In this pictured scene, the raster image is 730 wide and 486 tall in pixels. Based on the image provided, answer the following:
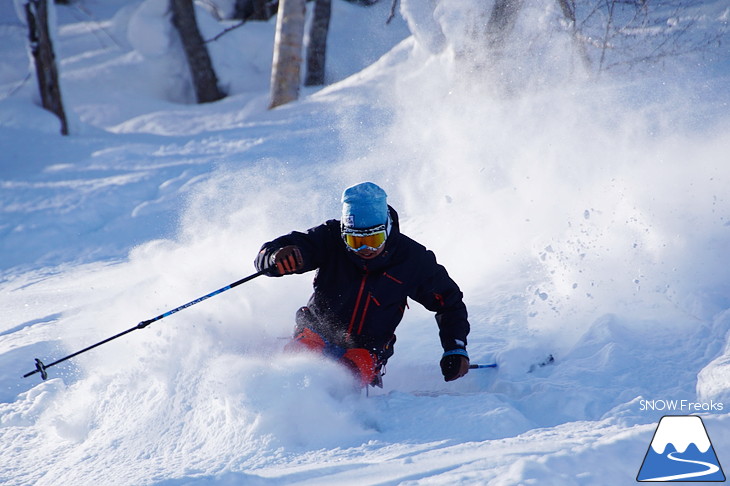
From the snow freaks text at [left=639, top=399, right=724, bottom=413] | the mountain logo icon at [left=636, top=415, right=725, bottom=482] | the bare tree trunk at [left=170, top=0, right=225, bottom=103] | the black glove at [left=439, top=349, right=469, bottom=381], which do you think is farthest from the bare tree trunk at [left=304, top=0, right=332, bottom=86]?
the mountain logo icon at [left=636, top=415, right=725, bottom=482]

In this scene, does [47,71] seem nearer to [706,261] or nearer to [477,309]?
[477,309]

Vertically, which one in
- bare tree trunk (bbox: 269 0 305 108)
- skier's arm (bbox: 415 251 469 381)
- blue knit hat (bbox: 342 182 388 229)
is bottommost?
skier's arm (bbox: 415 251 469 381)

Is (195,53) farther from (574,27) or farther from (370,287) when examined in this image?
(370,287)

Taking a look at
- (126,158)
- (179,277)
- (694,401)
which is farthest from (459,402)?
(126,158)

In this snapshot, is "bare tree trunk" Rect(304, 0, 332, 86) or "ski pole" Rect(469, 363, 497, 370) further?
"bare tree trunk" Rect(304, 0, 332, 86)

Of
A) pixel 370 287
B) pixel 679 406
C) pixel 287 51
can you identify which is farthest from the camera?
pixel 287 51

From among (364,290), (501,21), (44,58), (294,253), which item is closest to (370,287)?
(364,290)

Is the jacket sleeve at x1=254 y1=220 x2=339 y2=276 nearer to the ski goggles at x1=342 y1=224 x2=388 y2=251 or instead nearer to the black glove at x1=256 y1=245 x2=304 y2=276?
the black glove at x1=256 y1=245 x2=304 y2=276

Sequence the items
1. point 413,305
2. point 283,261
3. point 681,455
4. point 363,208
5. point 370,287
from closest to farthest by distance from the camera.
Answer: point 681,455
point 363,208
point 283,261
point 370,287
point 413,305

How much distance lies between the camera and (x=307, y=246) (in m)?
3.70

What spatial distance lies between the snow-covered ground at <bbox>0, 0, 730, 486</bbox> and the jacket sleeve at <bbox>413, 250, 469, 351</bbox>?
0.32 m

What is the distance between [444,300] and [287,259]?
91 cm

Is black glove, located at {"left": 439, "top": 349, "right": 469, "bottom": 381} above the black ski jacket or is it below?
below

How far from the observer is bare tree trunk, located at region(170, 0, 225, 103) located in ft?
45.5
